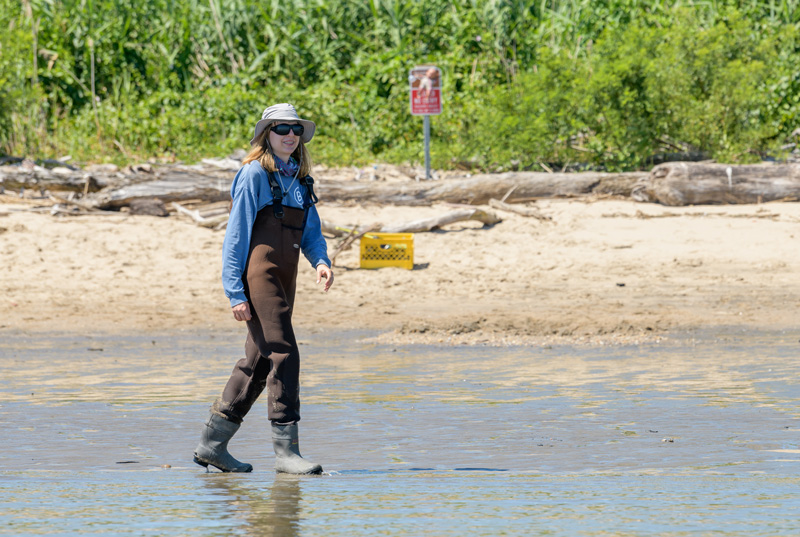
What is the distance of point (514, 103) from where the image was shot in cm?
1650

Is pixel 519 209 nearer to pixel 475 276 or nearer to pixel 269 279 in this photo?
pixel 475 276

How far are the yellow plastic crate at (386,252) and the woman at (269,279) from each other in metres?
7.85

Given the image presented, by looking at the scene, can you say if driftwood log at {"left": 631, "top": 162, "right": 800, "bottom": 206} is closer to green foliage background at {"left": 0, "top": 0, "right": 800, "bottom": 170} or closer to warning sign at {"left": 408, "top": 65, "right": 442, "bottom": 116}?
green foliage background at {"left": 0, "top": 0, "right": 800, "bottom": 170}

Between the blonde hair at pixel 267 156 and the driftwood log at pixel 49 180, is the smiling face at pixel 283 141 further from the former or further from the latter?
the driftwood log at pixel 49 180

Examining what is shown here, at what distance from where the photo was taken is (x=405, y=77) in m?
20.1

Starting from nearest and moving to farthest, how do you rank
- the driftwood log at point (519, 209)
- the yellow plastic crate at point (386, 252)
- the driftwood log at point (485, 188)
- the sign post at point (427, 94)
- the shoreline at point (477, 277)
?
the shoreline at point (477, 277)
the yellow plastic crate at point (386, 252)
the driftwood log at point (519, 209)
the driftwood log at point (485, 188)
the sign post at point (427, 94)

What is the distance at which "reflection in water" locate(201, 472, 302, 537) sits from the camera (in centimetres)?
375

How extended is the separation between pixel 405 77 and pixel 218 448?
15.7 meters

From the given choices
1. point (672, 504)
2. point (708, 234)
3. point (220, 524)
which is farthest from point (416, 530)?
point (708, 234)

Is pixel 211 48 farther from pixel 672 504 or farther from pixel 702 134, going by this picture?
pixel 672 504

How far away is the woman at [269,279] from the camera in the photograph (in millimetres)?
4828

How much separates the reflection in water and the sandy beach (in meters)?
5.18

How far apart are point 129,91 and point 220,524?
18.1 meters

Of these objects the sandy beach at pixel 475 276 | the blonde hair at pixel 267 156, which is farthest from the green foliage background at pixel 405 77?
the blonde hair at pixel 267 156
